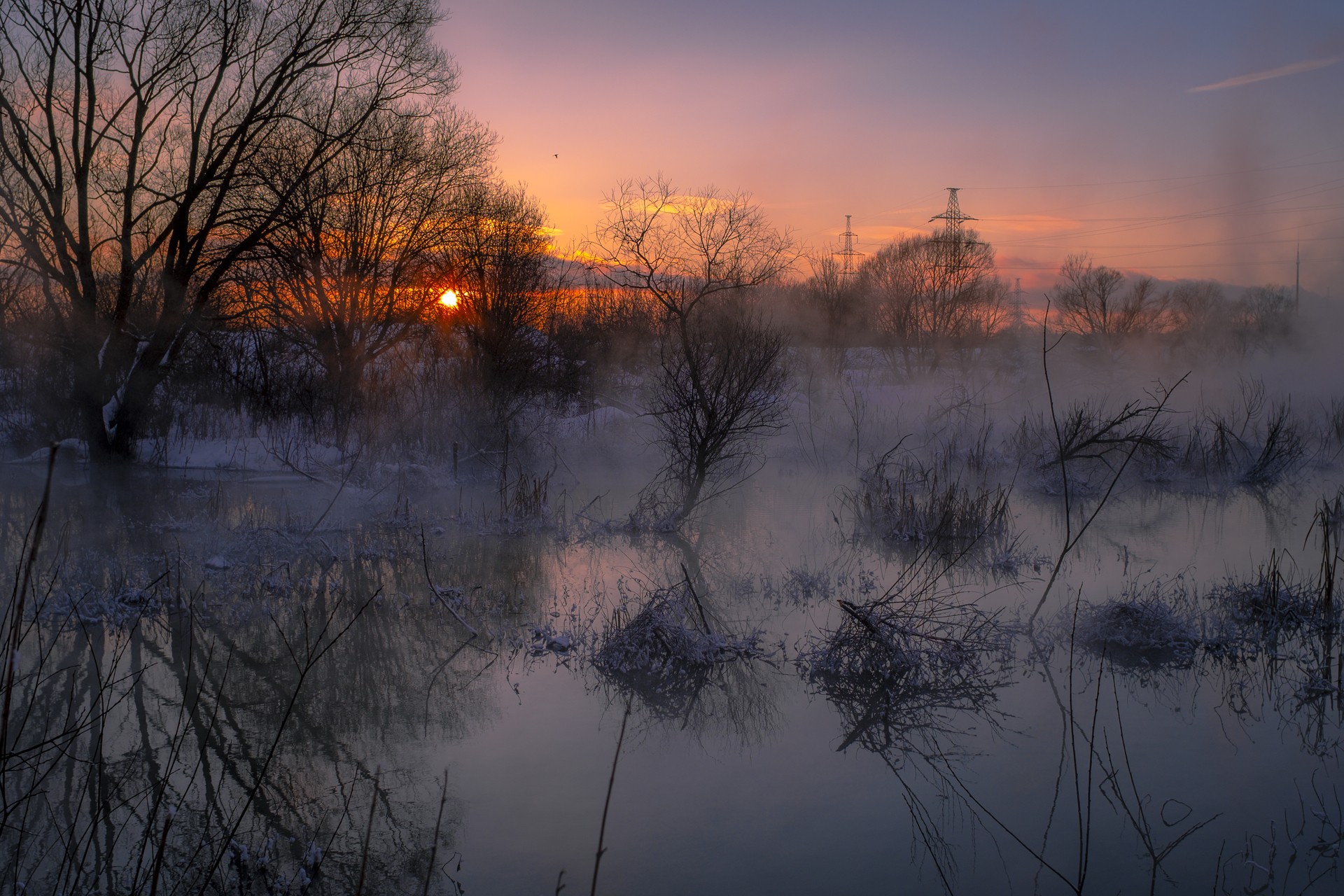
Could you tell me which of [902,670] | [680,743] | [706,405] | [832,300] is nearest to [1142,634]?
[902,670]

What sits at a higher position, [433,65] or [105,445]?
[433,65]

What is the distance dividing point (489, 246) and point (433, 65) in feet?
11.6

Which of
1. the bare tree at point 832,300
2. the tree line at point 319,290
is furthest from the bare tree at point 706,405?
the bare tree at point 832,300

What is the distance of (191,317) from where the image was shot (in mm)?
11047

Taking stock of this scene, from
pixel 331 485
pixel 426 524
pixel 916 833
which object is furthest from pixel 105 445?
pixel 916 833

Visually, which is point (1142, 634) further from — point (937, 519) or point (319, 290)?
point (319, 290)

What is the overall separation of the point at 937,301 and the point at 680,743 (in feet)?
85.0

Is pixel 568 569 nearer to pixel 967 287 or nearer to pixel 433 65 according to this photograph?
pixel 433 65

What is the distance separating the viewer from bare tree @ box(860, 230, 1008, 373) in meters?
27.3

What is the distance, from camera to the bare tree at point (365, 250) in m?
14.5

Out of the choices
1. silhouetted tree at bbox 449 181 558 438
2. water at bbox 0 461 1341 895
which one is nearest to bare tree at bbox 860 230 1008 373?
silhouetted tree at bbox 449 181 558 438

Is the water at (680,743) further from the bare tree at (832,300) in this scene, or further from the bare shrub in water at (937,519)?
the bare tree at (832,300)

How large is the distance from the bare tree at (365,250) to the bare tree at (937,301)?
16205 mm

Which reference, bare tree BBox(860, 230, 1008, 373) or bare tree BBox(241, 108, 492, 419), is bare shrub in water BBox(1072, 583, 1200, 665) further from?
bare tree BBox(860, 230, 1008, 373)
